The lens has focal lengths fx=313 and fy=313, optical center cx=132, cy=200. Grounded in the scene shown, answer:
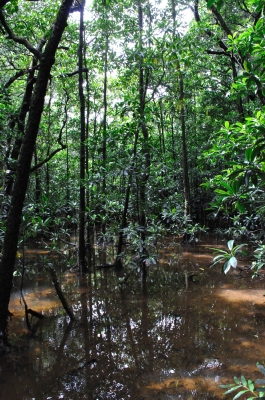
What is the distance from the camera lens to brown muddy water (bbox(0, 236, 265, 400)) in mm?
3549

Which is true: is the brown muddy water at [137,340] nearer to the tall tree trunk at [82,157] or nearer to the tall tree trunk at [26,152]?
the tall tree trunk at [82,157]

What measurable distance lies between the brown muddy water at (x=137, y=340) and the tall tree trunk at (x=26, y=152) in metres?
0.99

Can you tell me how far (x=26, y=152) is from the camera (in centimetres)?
396

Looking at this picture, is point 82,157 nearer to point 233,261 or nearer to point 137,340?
point 137,340

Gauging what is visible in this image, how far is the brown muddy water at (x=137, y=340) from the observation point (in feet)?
Answer: 11.6

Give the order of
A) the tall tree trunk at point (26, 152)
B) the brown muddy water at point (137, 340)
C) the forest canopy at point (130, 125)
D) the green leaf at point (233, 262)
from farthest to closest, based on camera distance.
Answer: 1. the tall tree trunk at point (26, 152)
2. the brown muddy water at point (137, 340)
3. the forest canopy at point (130, 125)
4. the green leaf at point (233, 262)

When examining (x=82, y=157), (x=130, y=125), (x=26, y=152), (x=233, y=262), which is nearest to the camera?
(x=233, y=262)

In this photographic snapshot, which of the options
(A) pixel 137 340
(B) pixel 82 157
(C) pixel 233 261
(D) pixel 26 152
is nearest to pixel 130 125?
(B) pixel 82 157

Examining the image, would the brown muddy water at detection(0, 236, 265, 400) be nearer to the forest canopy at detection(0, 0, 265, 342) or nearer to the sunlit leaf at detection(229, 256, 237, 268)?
the forest canopy at detection(0, 0, 265, 342)

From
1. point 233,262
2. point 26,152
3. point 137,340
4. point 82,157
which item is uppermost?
point 82,157

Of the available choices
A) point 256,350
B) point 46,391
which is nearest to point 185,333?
point 256,350

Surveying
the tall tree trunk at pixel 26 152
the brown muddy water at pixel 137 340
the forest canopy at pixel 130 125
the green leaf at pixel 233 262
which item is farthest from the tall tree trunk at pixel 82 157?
the green leaf at pixel 233 262

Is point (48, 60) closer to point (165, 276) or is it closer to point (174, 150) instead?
point (165, 276)

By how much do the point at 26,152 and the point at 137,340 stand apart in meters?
3.13
